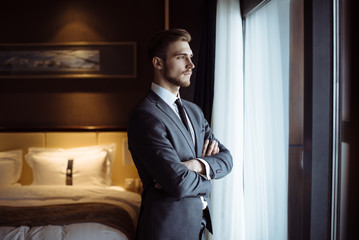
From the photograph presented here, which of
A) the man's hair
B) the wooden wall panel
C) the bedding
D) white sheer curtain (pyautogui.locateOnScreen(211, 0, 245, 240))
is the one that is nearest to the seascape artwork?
the bedding

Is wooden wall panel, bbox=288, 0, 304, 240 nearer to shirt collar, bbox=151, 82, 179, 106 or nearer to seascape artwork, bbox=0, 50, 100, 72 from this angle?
shirt collar, bbox=151, 82, 179, 106

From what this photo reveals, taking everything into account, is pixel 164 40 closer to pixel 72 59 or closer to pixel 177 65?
pixel 177 65

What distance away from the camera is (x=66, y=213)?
2152 mm

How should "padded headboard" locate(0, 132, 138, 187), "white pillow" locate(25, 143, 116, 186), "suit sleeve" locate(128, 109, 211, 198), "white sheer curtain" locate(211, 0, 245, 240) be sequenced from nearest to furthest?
"suit sleeve" locate(128, 109, 211, 198)
"white sheer curtain" locate(211, 0, 245, 240)
"white pillow" locate(25, 143, 116, 186)
"padded headboard" locate(0, 132, 138, 187)

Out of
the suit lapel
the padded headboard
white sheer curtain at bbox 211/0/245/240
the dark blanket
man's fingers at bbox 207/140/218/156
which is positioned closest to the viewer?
the suit lapel

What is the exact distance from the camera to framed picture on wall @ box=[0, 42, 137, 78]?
3.52 metres

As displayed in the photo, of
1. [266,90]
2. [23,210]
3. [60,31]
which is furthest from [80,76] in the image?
[266,90]

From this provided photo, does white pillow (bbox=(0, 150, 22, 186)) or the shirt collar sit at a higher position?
the shirt collar

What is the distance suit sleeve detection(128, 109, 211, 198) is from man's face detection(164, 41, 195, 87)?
0.25 meters

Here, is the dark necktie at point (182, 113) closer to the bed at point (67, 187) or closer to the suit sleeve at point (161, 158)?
the suit sleeve at point (161, 158)

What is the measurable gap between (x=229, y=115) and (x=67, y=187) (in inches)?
67.9

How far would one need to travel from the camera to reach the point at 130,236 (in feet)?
6.78

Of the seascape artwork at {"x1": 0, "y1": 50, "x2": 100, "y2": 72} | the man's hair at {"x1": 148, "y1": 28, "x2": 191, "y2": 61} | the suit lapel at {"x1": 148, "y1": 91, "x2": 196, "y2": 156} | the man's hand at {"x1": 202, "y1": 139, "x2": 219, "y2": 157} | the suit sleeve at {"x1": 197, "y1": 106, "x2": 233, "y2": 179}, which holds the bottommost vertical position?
the suit sleeve at {"x1": 197, "y1": 106, "x2": 233, "y2": 179}

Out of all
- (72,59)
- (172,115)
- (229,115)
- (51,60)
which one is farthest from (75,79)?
(172,115)
